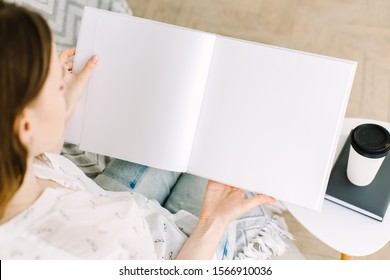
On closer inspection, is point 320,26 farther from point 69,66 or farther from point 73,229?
point 73,229

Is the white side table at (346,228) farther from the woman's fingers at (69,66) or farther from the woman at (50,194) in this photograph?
the woman's fingers at (69,66)

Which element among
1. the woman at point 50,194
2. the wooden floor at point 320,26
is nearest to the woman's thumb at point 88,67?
the woman at point 50,194

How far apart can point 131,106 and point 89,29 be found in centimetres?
16

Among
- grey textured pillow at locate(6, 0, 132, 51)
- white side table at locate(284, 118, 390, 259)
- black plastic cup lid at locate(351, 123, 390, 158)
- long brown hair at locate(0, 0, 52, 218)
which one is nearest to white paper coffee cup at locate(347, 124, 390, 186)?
black plastic cup lid at locate(351, 123, 390, 158)

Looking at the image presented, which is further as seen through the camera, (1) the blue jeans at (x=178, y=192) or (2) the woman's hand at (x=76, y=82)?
(1) the blue jeans at (x=178, y=192)

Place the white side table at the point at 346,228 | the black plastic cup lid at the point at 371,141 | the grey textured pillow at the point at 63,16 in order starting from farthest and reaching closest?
the grey textured pillow at the point at 63,16 < the white side table at the point at 346,228 < the black plastic cup lid at the point at 371,141

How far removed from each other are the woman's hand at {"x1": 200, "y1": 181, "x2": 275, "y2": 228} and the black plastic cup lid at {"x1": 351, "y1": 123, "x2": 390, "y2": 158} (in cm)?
19

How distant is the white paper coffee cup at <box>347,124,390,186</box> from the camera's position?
0.75 m

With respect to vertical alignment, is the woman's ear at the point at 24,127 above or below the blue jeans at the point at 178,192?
above

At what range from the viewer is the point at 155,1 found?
1482 millimetres

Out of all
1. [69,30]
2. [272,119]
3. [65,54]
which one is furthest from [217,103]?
[69,30]

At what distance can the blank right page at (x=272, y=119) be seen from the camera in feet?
2.48
